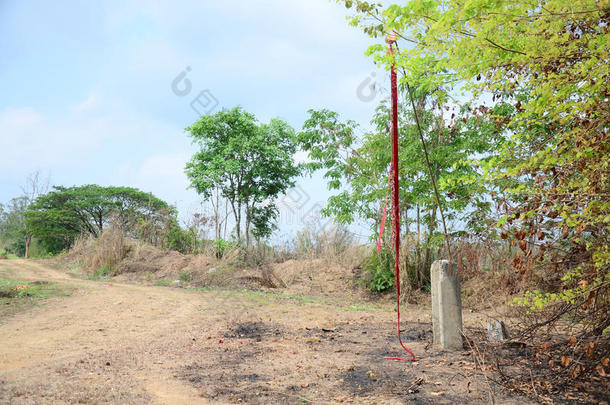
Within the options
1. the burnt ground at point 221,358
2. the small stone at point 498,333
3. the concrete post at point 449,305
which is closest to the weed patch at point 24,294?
the burnt ground at point 221,358

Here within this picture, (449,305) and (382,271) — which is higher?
(382,271)

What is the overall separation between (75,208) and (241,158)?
14272mm

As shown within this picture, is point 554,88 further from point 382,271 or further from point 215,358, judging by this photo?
point 382,271

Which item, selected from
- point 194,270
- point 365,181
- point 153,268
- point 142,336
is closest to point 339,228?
point 365,181

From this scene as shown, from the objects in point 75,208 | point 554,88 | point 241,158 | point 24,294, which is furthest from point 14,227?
point 554,88

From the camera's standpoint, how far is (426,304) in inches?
358

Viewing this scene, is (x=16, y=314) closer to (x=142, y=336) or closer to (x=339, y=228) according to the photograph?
(x=142, y=336)

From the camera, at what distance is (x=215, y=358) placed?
4.48m

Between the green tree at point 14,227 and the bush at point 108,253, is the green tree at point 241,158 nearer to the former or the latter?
the bush at point 108,253

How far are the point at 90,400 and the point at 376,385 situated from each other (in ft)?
7.13

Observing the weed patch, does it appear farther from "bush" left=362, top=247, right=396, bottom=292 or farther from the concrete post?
"bush" left=362, top=247, right=396, bottom=292

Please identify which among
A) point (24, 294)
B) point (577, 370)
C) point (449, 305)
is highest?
point (449, 305)

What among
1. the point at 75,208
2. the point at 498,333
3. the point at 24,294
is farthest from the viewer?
the point at 75,208

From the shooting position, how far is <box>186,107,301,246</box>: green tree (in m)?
19.9
